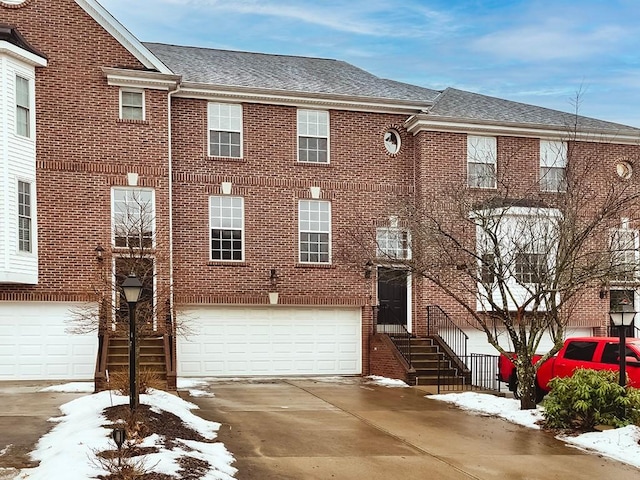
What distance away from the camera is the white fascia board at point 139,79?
19.6 meters

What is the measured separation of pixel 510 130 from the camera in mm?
22797

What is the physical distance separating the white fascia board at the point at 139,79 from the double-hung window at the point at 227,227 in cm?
346

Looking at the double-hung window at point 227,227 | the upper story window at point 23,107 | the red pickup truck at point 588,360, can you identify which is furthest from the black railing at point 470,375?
the upper story window at point 23,107

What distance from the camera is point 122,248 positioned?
19312mm

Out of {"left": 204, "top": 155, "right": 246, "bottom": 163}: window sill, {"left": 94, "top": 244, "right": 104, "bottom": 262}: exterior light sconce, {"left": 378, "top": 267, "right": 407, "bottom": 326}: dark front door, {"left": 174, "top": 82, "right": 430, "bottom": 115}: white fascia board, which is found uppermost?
{"left": 174, "top": 82, "right": 430, "bottom": 115}: white fascia board

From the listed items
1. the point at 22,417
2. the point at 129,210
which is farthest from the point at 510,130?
the point at 22,417

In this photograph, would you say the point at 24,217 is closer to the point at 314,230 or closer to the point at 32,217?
the point at 32,217

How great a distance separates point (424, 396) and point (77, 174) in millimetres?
10597

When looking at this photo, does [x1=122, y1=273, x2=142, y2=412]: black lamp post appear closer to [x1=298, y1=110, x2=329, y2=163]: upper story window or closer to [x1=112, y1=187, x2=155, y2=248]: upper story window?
[x1=112, y1=187, x2=155, y2=248]: upper story window

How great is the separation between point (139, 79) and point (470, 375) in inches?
469

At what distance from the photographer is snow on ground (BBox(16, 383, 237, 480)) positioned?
8.46 metres

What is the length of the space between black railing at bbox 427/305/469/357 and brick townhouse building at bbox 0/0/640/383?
256 mm

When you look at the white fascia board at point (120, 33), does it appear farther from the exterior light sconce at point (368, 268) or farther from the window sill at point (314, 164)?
A: the exterior light sconce at point (368, 268)

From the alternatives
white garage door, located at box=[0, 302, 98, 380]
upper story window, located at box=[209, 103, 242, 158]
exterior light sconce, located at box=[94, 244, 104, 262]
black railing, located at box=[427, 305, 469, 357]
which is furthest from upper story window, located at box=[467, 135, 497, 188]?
white garage door, located at box=[0, 302, 98, 380]
